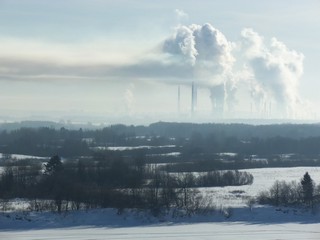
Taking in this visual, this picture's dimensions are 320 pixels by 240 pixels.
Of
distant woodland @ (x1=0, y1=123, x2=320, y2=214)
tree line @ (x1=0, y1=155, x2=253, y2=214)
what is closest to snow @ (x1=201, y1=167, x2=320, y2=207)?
distant woodland @ (x1=0, y1=123, x2=320, y2=214)

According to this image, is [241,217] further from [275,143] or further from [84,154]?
[275,143]

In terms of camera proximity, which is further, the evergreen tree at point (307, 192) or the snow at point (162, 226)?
the evergreen tree at point (307, 192)

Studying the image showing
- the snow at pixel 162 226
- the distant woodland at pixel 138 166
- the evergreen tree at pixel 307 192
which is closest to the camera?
the snow at pixel 162 226

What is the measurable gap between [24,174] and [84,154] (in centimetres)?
2992

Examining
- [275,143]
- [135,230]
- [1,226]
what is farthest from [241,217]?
[275,143]

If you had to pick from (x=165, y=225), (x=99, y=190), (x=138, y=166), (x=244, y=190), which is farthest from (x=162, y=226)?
(x=138, y=166)

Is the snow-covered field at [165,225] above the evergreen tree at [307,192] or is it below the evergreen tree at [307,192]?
below

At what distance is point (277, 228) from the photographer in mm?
23172

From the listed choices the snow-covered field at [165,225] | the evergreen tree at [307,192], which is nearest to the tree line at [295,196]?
the evergreen tree at [307,192]

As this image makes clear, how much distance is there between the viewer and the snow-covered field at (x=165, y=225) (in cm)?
2045

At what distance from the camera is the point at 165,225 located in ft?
78.2

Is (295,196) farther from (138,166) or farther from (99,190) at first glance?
(138,166)

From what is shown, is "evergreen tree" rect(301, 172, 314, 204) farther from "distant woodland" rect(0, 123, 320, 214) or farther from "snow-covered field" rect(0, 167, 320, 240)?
"snow-covered field" rect(0, 167, 320, 240)

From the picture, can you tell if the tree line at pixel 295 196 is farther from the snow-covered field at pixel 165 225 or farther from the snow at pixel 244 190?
the snow-covered field at pixel 165 225
